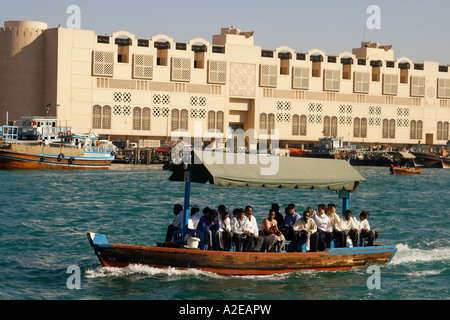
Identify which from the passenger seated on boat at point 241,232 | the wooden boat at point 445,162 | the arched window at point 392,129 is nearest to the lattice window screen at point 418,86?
the arched window at point 392,129

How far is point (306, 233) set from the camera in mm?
18094

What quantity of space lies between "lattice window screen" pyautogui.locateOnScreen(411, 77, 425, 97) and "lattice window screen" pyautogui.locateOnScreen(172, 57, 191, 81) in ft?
107

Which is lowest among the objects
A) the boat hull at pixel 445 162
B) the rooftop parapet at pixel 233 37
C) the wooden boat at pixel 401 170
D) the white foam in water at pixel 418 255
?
the white foam in water at pixel 418 255

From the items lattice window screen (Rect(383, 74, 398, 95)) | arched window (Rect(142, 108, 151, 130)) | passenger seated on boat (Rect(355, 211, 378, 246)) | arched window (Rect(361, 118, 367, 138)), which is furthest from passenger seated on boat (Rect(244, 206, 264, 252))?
lattice window screen (Rect(383, 74, 398, 95))

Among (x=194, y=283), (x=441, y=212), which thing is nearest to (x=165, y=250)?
(x=194, y=283)

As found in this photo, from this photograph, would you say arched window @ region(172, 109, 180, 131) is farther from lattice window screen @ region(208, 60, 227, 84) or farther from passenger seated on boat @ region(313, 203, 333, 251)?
passenger seated on boat @ region(313, 203, 333, 251)

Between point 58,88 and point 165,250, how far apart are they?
225ft

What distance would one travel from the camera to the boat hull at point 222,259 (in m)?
16.9

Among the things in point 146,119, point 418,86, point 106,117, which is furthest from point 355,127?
point 106,117

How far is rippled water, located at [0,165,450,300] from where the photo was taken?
1694cm

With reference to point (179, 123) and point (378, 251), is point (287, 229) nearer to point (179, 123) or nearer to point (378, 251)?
point (378, 251)

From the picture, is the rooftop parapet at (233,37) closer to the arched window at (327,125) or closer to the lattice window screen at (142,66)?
the lattice window screen at (142,66)

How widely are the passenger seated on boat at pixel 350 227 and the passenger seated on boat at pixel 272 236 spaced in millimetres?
1786

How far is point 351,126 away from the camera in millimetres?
101250
